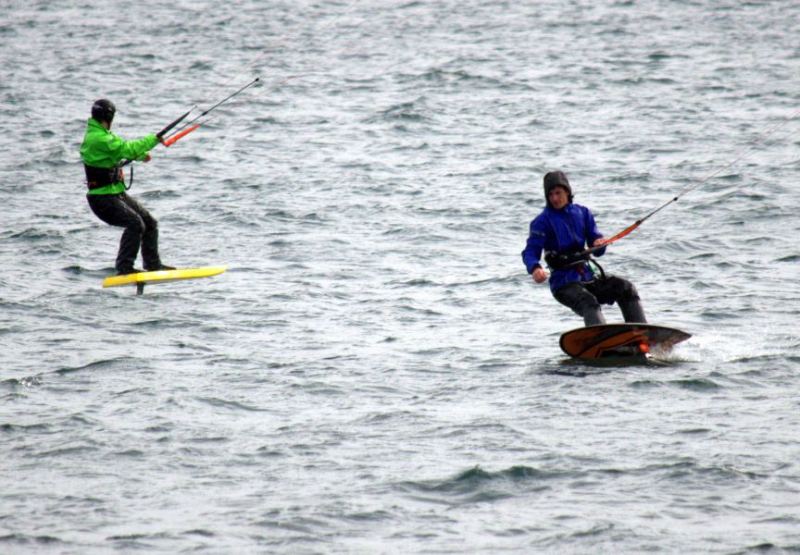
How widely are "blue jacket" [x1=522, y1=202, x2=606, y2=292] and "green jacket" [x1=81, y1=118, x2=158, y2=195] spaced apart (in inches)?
186

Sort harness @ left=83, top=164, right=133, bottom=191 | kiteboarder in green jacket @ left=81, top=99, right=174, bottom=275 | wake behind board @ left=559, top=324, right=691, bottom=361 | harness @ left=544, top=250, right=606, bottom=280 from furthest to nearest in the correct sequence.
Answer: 1. harness @ left=83, top=164, right=133, bottom=191
2. kiteboarder in green jacket @ left=81, top=99, right=174, bottom=275
3. harness @ left=544, top=250, right=606, bottom=280
4. wake behind board @ left=559, top=324, right=691, bottom=361

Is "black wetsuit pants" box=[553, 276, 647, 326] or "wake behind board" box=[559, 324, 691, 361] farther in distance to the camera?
"black wetsuit pants" box=[553, 276, 647, 326]

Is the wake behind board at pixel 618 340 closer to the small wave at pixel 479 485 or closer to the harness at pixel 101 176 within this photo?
the small wave at pixel 479 485

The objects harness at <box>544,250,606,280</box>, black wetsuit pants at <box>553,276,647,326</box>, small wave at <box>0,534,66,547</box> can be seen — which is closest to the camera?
small wave at <box>0,534,66,547</box>

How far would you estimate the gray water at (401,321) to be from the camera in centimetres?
999

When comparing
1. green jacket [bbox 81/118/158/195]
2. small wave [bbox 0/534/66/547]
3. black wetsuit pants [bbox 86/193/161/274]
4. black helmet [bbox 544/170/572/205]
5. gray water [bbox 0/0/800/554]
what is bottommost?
gray water [bbox 0/0/800/554]

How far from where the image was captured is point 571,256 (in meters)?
13.6

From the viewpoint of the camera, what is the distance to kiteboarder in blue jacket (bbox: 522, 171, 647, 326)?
13508 millimetres

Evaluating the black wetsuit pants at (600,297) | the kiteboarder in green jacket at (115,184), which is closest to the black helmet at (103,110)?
the kiteboarder in green jacket at (115,184)

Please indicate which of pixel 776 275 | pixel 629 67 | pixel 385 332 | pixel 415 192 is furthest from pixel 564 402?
pixel 629 67

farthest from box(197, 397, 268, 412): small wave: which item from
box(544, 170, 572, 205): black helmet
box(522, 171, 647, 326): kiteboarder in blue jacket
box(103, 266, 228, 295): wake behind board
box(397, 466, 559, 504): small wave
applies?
box(103, 266, 228, 295): wake behind board

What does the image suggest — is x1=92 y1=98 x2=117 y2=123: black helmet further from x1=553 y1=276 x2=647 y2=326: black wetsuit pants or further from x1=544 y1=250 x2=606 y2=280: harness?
x1=553 y1=276 x2=647 y2=326: black wetsuit pants

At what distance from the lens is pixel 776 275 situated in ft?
59.0

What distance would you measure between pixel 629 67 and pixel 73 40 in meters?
18.9
